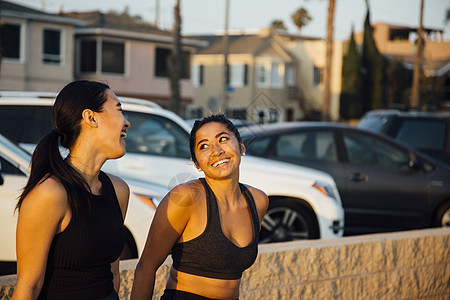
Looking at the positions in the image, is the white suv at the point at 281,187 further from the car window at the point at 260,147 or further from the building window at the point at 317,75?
the building window at the point at 317,75

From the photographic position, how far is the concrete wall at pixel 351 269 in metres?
4.14

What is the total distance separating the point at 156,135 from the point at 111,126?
488cm

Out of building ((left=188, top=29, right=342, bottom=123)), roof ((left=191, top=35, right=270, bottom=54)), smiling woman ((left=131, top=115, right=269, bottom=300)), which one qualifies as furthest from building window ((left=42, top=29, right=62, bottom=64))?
smiling woman ((left=131, top=115, right=269, bottom=300))

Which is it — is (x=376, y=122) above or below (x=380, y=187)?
above

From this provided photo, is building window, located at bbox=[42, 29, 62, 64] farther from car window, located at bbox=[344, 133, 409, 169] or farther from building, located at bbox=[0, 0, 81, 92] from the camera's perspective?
car window, located at bbox=[344, 133, 409, 169]

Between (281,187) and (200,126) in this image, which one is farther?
(281,187)

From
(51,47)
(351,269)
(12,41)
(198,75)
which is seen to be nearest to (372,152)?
(351,269)

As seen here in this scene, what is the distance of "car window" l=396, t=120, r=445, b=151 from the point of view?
37.2ft

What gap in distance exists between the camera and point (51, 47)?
107 ft

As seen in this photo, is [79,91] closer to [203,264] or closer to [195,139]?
[195,139]

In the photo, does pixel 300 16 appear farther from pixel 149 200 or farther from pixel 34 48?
pixel 149 200

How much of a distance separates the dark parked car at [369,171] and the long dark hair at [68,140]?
5.60m

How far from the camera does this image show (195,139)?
9.25 ft

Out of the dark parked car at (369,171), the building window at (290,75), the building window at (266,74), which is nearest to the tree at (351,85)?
the building window at (290,75)
